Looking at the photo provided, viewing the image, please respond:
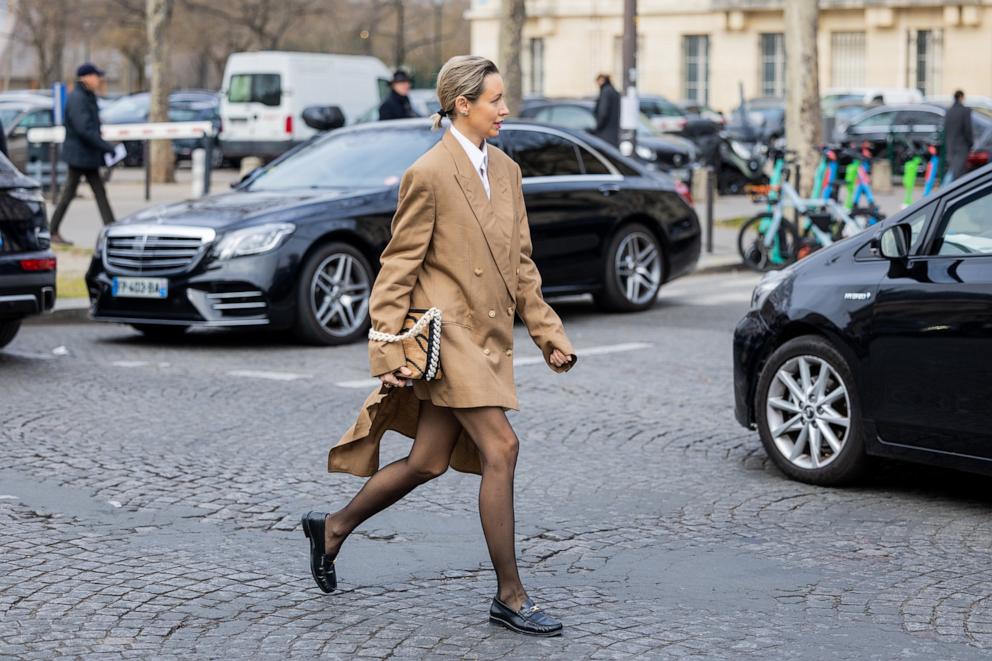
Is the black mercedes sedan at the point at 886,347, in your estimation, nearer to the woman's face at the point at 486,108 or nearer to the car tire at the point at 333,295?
the woman's face at the point at 486,108

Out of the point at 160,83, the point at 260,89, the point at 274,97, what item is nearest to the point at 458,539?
the point at 160,83

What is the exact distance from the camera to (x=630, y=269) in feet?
45.6

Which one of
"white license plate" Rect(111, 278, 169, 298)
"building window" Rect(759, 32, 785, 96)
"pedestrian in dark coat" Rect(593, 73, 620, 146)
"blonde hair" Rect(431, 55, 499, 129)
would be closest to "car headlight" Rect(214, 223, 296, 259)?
"white license plate" Rect(111, 278, 169, 298)

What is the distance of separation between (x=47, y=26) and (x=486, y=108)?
61.8 meters

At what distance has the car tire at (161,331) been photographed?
40.6 feet

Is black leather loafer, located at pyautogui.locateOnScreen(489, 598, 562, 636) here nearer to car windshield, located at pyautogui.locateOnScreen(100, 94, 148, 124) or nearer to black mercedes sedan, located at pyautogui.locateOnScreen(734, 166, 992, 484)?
black mercedes sedan, located at pyautogui.locateOnScreen(734, 166, 992, 484)

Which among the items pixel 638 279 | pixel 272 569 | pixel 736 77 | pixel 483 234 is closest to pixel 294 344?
pixel 638 279

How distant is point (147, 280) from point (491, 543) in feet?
22.9

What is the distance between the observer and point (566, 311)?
1430 centimetres

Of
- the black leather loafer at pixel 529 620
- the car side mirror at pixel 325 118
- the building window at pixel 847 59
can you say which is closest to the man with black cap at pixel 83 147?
the car side mirror at pixel 325 118

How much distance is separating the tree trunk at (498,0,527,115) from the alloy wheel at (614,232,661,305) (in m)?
14.4

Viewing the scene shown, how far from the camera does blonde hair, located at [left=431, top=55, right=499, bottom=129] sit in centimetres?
511

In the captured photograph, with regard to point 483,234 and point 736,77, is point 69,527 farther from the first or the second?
point 736,77

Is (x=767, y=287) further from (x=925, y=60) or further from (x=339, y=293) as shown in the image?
(x=925, y=60)
